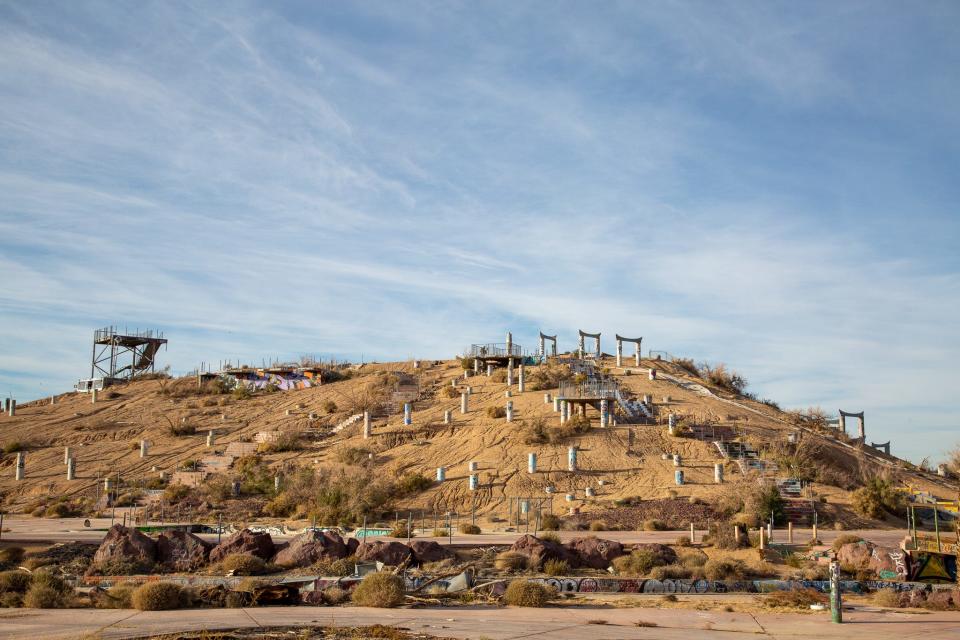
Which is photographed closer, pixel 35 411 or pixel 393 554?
pixel 393 554

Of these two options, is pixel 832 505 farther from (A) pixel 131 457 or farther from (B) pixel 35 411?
(B) pixel 35 411

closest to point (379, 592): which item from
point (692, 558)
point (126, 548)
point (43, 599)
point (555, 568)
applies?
point (555, 568)

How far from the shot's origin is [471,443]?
49062 millimetres

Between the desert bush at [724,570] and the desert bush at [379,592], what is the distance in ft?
26.7

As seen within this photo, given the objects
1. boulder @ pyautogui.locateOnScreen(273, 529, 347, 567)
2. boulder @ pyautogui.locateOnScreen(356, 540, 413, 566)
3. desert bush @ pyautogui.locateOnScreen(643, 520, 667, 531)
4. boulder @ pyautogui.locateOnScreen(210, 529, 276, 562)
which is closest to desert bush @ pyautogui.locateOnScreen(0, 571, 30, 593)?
boulder @ pyautogui.locateOnScreen(210, 529, 276, 562)

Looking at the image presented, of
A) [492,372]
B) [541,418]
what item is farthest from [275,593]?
[492,372]

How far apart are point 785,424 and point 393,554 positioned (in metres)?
36.6

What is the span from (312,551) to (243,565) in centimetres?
210

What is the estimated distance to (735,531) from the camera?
28.7m

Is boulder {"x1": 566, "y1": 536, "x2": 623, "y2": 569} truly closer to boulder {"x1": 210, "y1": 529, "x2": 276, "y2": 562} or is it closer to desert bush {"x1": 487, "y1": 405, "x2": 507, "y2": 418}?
boulder {"x1": 210, "y1": 529, "x2": 276, "y2": 562}

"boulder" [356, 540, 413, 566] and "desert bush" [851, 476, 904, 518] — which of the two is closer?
"boulder" [356, 540, 413, 566]

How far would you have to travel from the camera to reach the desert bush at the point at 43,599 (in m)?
18.2

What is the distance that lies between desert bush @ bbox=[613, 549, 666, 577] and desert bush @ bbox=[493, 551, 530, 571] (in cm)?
256

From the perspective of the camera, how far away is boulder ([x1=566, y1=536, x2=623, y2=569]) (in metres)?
24.5
